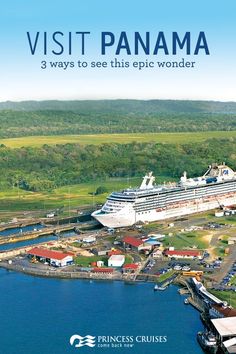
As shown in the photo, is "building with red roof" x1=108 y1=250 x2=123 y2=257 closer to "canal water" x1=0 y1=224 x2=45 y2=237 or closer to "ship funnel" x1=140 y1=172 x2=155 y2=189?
"canal water" x1=0 y1=224 x2=45 y2=237

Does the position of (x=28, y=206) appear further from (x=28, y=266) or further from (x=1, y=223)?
(x=28, y=266)

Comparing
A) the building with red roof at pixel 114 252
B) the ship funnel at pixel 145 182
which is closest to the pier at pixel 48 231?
the ship funnel at pixel 145 182

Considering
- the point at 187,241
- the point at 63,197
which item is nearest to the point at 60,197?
the point at 63,197

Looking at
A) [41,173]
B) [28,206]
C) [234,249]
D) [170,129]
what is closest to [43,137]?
[170,129]

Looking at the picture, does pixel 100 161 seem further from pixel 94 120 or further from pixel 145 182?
pixel 94 120

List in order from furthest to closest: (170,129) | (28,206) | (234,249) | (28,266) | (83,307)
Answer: (170,129) → (28,206) → (234,249) → (28,266) → (83,307)

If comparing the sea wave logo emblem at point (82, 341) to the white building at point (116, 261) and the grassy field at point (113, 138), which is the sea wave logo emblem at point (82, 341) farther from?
the grassy field at point (113, 138)
